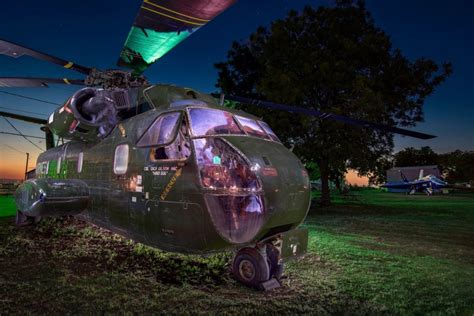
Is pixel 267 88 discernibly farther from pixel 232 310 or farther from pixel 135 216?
pixel 232 310

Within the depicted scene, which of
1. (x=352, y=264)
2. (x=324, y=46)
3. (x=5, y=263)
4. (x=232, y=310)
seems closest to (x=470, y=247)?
(x=352, y=264)

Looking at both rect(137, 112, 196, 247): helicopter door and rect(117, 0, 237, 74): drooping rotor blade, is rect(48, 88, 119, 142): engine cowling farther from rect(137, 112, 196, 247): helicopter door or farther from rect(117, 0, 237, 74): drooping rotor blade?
rect(137, 112, 196, 247): helicopter door

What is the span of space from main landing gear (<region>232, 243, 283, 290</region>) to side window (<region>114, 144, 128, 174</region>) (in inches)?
114

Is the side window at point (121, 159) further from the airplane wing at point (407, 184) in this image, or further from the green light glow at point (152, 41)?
the airplane wing at point (407, 184)

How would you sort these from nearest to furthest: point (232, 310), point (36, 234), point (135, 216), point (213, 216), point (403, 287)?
1. point (232, 310)
2. point (213, 216)
3. point (403, 287)
4. point (135, 216)
5. point (36, 234)

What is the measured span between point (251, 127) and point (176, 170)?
66.1 inches

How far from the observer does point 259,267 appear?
5.33 meters

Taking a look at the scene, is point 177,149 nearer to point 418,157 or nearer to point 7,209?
point 7,209

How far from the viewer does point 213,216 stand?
16.2 ft

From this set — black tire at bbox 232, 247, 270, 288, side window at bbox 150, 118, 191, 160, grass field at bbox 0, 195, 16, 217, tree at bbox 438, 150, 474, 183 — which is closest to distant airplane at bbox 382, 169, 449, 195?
tree at bbox 438, 150, 474, 183

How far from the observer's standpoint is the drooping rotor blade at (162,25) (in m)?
6.47

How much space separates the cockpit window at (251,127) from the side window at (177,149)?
1.07 m

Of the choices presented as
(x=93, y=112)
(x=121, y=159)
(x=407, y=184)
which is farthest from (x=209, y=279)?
Result: (x=407, y=184)

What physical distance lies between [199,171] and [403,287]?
4131mm
